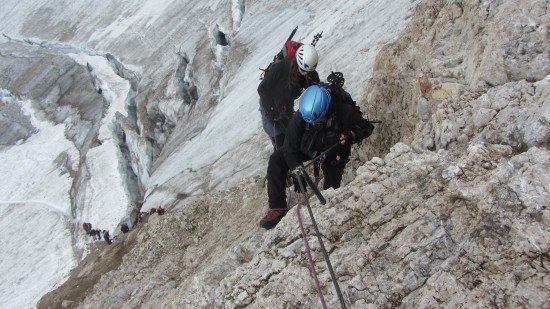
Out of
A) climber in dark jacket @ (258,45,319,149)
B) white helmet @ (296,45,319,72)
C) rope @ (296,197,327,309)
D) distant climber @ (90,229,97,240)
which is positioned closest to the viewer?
rope @ (296,197,327,309)

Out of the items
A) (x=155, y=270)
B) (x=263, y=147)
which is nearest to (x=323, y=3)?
(x=263, y=147)

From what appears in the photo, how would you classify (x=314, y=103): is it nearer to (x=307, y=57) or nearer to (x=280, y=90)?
(x=307, y=57)

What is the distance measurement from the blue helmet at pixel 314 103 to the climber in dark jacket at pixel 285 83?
109cm

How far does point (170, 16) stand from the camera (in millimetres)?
44500

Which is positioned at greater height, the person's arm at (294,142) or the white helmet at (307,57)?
the white helmet at (307,57)

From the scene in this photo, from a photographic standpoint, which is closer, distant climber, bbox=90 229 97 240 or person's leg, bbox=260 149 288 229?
person's leg, bbox=260 149 288 229

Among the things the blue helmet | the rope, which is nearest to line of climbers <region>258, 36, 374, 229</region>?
the blue helmet

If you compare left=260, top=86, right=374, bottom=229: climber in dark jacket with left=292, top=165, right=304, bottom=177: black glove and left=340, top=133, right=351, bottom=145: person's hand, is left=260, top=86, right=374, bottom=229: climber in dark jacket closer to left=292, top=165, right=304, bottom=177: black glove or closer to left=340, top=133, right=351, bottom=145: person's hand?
left=340, top=133, right=351, bottom=145: person's hand

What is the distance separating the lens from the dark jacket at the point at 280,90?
741cm

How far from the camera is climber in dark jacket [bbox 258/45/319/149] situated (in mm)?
6711

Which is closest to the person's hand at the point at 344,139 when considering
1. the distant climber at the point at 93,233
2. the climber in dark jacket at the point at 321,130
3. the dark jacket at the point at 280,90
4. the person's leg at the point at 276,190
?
the climber in dark jacket at the point at 321,130

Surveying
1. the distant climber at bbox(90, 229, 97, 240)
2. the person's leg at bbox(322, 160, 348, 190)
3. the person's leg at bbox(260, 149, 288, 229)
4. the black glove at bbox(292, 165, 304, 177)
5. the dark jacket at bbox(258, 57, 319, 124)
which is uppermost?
the dark jacket at bbox(258, 57, 319, 124)

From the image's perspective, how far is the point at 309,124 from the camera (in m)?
6.11

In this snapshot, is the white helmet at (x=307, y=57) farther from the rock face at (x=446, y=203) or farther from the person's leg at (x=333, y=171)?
the rock face at (x=446, y=203)
